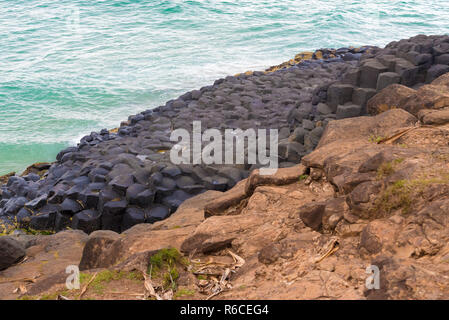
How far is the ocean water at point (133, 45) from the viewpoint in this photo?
13641mm

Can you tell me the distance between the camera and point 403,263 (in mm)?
2084

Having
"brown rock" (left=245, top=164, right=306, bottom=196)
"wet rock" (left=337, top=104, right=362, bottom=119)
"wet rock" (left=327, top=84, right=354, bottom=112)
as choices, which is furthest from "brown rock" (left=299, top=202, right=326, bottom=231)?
"wet rock" (left=327, top=84, right=354, bottom=112)

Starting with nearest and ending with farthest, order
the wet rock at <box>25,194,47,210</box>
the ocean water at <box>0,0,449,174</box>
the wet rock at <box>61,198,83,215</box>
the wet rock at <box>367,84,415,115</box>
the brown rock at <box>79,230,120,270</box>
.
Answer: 1. the brown rock at <box>79,230,120,270</box>
2. the wet rock at <box>367,84,415,115</box>
3. the wet rock at <box>61,198,83,215</box>
4. the wet rock at <box>25,194,47,210</box>
5. the ocean water at <box>0,0,449,174</box>

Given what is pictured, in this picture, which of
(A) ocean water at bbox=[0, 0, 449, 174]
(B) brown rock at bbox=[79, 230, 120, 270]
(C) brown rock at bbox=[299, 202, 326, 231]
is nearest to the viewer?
(C) brown rock at bbox=[299, 202, 326, 231]

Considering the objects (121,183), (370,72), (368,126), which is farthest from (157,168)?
(370,72)

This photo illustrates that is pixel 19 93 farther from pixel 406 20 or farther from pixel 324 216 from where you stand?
pixel 406 20

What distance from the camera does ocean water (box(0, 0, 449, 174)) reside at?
44.8 feet

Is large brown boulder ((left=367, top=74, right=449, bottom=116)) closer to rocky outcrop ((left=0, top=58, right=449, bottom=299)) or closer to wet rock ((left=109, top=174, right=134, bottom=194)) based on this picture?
rocky outcrop ((left=0, top=58, right=449, bottom=299))

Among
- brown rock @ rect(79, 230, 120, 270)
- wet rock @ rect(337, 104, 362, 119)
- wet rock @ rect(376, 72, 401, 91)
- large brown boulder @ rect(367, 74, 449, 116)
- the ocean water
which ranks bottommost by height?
the ocean water

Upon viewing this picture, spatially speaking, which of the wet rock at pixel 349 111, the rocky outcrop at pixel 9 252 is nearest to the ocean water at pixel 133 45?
the rocky outcrop at pixel 9 252

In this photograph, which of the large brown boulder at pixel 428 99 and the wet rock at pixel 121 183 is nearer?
the large brown boulder at pixel 428 99

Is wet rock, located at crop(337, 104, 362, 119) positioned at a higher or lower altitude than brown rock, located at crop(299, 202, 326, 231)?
Result: lower

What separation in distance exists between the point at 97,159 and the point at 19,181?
1.50m

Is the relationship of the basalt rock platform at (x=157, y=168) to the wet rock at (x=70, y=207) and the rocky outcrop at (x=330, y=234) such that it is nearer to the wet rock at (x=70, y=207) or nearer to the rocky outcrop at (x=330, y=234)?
the wet rock at (x=70, y=207)
